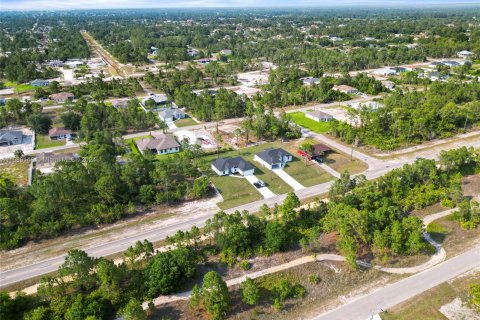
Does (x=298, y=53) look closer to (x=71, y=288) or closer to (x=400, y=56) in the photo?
(x=400, y=56)

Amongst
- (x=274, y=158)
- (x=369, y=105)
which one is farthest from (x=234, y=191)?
(x=369, y=105)

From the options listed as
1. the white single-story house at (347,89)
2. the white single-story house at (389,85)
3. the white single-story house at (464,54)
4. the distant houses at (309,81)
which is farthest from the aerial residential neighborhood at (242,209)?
the white single-story house at (464,54)

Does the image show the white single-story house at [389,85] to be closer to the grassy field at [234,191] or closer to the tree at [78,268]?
the grassy field at [234,191]

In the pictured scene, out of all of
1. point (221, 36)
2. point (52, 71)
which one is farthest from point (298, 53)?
point (52, 71)

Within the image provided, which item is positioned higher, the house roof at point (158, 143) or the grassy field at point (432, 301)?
the house roof at point (158, 143)

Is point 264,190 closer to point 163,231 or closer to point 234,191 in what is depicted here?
point 234,191

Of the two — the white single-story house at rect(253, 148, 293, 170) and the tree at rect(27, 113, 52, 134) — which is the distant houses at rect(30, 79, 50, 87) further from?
the white single-story house at rect(253, 148, 293, 170)
